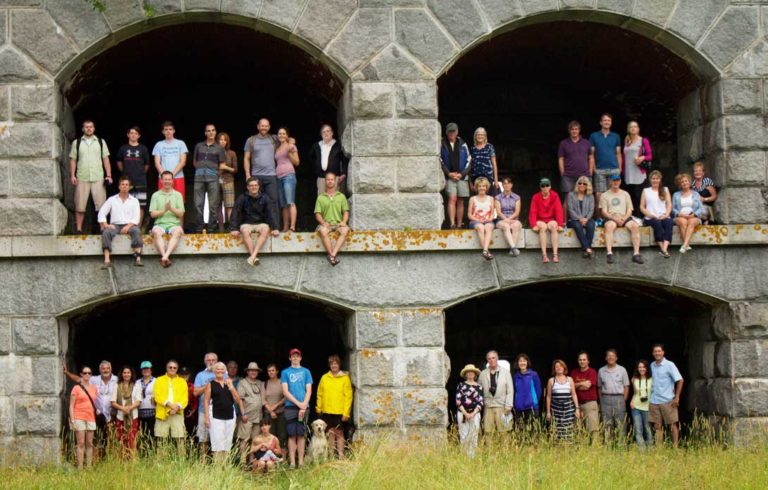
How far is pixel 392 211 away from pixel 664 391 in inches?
187

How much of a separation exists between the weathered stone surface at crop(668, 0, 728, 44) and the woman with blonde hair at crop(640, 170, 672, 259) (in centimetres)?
201

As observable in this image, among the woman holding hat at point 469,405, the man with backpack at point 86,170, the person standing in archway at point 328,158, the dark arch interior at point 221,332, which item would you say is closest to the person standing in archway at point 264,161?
the person standing in archway at point 328,158

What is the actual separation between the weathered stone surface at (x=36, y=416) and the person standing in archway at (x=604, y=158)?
825 cm

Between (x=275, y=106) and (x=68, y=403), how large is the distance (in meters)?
6.84

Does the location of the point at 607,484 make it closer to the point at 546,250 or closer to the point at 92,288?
the point at 546,250

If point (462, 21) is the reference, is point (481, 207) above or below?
below

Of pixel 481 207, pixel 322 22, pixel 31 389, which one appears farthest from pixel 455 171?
pixel 31 389

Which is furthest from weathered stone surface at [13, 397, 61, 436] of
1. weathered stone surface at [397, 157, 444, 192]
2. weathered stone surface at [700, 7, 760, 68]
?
weathered stone surface at [700, 7, 760, 68]

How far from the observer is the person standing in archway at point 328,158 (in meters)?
17.5

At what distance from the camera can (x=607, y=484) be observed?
43.7 ft

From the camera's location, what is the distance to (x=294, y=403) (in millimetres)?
17094

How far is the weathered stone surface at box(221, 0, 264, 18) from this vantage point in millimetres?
16516

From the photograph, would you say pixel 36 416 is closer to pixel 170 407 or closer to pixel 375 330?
pixel 170 407

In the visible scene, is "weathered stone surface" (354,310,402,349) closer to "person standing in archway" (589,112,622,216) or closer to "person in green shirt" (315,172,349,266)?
"person in green shirt" (315,172,349,266)
